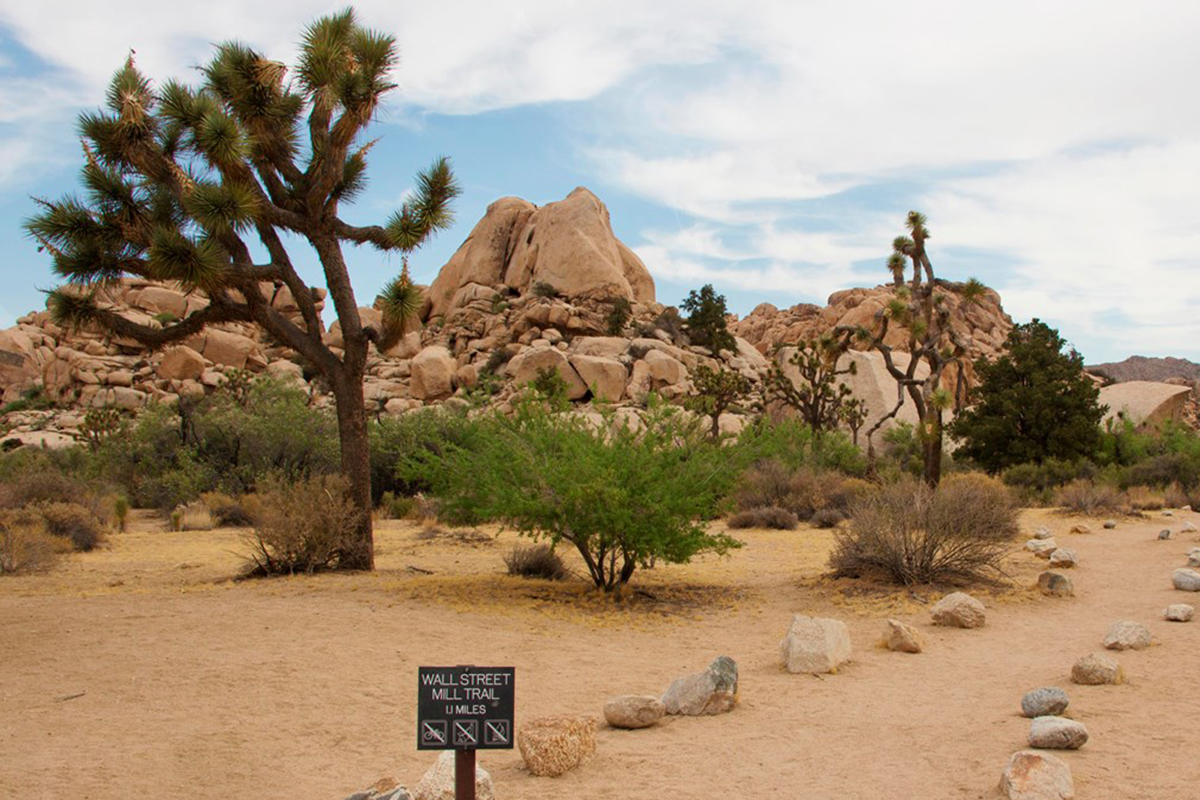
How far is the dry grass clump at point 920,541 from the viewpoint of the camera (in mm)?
12070

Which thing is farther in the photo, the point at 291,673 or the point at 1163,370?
the point at 1163,370

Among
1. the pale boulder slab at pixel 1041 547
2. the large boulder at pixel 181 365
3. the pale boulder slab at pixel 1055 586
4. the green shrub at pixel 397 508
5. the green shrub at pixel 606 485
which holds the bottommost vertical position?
the pale boulder slab at pixel 1055 586

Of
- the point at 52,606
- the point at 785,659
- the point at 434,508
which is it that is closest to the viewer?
the point at 785,659

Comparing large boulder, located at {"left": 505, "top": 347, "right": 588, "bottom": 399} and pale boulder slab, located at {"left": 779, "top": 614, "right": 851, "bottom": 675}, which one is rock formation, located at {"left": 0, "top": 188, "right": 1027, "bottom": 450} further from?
pale boulder slab, located at {"left": 779, "top": 614, "right": 851, "bottom": 675}

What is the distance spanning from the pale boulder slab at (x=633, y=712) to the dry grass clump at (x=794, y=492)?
14.9 m

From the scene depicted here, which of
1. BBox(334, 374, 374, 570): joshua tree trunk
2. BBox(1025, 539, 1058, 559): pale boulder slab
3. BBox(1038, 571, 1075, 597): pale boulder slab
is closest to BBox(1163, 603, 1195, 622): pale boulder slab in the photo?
BBox(1038, 571, 1075, 597): pale boulder slab

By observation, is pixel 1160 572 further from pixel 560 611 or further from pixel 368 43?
pixel 368 43

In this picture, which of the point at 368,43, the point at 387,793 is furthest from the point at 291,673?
the point at 368,43

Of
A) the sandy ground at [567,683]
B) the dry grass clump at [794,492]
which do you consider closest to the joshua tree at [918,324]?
the dry grass clump at [794,492]

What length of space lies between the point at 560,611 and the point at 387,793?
642cm

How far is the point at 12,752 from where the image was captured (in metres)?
6.04

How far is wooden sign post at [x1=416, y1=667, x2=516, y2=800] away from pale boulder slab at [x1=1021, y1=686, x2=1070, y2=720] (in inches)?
149

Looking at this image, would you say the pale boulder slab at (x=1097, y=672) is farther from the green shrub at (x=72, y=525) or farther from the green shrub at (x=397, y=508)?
the green shrub at (x=397, y=508)

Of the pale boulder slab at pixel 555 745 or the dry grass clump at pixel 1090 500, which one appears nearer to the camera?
the pale boulder slab at pixel 555 745
